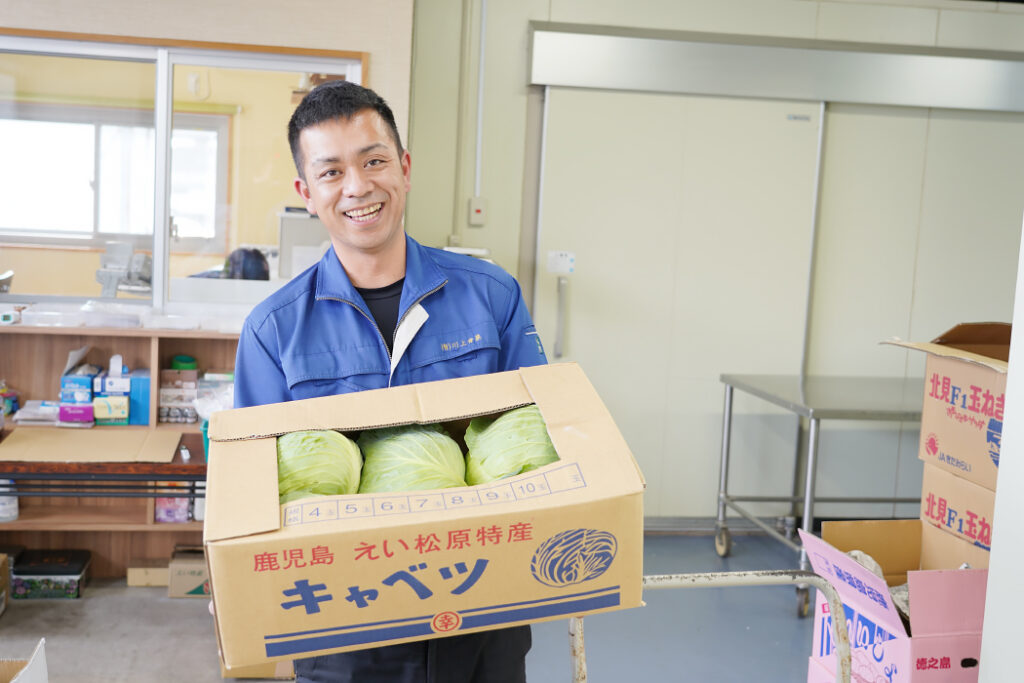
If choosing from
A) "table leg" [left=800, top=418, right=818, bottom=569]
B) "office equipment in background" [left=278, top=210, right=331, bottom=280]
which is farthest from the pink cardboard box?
"table leg" [left=800, top=418, right=818, bottom=569]

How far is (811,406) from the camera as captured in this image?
3.28m

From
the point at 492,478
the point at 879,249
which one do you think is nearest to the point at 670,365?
the point at 879,249

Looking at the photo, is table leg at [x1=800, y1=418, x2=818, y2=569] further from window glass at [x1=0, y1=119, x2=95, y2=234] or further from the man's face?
window glass at [x1=0, y1=119, x2=95, y2=234]

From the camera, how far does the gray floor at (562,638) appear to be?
2.74m

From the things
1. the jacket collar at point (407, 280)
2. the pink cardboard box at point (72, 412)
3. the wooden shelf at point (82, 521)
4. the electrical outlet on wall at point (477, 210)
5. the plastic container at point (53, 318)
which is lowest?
the wooden shelf at point (82, 521)

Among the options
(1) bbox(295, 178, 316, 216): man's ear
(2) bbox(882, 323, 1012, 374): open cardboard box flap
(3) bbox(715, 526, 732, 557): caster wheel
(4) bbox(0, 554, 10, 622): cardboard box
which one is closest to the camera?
(1) bbox(295, 178, 316, 216): man's ear

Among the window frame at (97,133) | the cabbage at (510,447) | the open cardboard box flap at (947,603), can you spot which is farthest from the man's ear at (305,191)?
the window frame at (97,133)

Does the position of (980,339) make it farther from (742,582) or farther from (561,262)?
(561,262)

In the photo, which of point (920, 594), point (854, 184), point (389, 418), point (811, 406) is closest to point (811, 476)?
point (811, 406)

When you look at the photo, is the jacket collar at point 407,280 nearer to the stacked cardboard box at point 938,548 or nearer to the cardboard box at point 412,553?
the cardboard box at point 412,553

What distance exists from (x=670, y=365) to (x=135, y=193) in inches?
100

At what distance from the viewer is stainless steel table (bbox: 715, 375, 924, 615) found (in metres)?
3.30

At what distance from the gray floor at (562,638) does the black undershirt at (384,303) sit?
5.53ft

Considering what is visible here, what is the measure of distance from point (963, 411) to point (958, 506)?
0.24 metres
